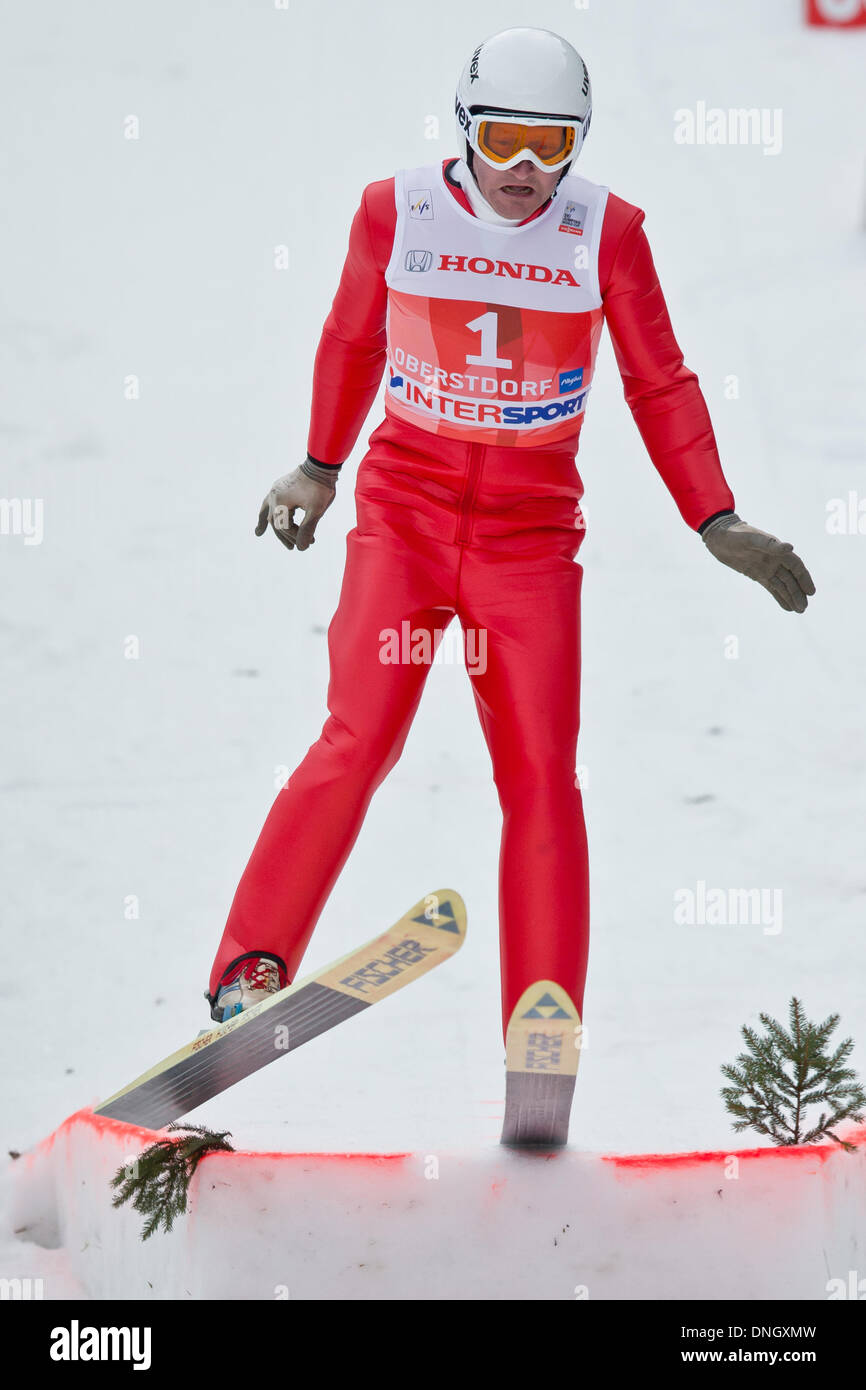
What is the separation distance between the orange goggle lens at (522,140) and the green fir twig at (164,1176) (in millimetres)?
1854

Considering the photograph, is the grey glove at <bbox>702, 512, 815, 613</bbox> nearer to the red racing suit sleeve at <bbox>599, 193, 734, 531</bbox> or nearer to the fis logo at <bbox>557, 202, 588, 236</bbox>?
the red racing suit sleeve at <bbox>599, 193, 734, 531</bbox>

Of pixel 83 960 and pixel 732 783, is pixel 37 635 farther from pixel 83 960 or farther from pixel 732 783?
pixel 732 783

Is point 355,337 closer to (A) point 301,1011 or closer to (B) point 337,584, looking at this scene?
(A) point 301,1011

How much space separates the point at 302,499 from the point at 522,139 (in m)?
0.88

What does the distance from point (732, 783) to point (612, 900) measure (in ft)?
2.03

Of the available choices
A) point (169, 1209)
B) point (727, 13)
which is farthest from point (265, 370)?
point (169, 1209)

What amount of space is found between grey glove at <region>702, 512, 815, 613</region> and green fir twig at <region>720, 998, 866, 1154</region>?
2.62 feet

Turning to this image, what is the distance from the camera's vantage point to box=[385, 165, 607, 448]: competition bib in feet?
10.6

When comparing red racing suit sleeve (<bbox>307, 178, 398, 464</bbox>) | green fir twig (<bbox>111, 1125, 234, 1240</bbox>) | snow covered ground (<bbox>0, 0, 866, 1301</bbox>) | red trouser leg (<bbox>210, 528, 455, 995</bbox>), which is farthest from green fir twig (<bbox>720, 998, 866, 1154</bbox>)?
red racing suit sleeve (<bbox>307, 178, 398, 464</bbox>)

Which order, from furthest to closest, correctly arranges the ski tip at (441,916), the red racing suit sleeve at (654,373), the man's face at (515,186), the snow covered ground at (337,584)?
the snow covered ground at (337,584), the red racing suit sleeve at (654,373), the man's face at (515,186), the ski tip at (441,916)

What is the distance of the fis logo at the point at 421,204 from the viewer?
3.27m

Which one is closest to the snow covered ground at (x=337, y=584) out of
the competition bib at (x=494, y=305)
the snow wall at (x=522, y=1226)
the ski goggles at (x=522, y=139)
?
the snow wall at (x=522, y=1226)

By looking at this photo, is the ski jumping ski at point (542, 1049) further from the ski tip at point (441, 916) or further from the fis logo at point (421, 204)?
the fis logo at point (421, 204)

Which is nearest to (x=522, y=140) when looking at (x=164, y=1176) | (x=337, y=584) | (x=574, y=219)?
(x=574, y=219)
